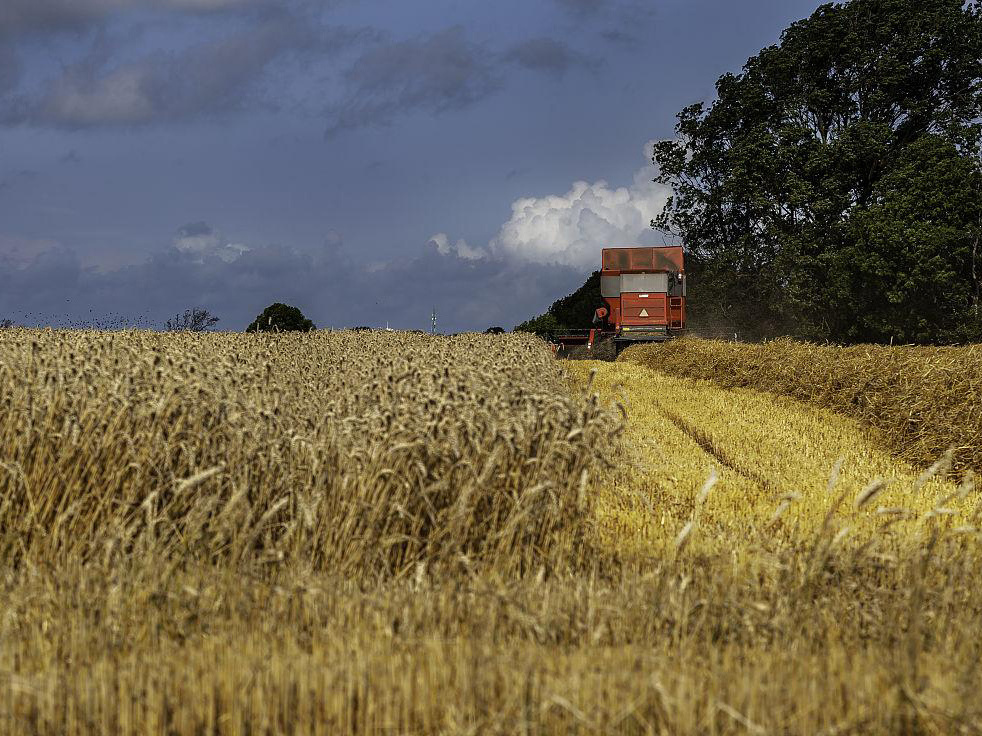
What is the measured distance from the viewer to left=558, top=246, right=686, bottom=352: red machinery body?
2745 centimetres

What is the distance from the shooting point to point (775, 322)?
37500mm

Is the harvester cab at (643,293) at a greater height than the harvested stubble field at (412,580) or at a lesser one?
greater

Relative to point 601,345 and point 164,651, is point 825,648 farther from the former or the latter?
point 601,345

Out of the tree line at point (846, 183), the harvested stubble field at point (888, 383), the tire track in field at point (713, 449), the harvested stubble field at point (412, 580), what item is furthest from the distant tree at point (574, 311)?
the harvested stubble field at point (412, 580)

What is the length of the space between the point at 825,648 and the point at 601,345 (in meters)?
24.8

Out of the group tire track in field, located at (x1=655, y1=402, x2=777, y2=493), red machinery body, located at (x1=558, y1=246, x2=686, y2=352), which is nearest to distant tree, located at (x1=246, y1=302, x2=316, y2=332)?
red machinery body, located at (x1=558, y1=246, x2=686, y2=352)

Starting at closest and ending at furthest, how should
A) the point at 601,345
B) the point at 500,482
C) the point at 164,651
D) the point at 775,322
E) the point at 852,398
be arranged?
the point at 164,651 < the point at 500,482 < the point at 852,398 < the point at 601,345 < the point at 775,322

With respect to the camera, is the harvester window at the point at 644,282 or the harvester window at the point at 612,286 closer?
the harvester window at the point at 644,282

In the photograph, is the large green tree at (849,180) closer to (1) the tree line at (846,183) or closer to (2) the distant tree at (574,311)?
(1) the tree line at (846,183)

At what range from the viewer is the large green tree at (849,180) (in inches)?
1177

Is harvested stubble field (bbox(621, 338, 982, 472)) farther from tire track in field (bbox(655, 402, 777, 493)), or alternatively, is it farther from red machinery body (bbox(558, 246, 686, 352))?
red machinery body (bbox(558, 246, 686, 352))

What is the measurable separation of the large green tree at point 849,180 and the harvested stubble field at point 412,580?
83.1 ft

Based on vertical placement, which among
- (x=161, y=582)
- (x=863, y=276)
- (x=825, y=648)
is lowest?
(x=825, y=648)

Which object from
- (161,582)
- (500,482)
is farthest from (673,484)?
(161,582)
